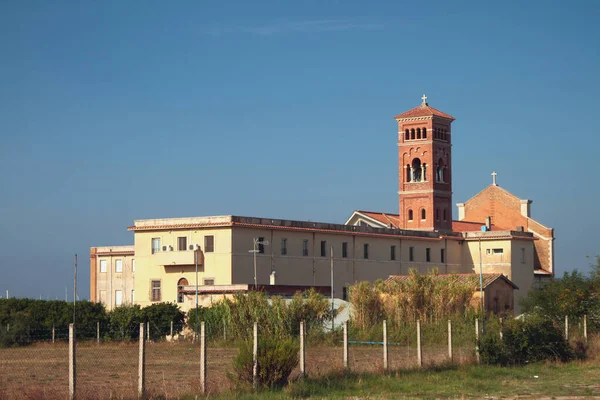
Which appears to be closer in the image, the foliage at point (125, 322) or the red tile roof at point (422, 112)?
the foliage at point (125, 322)

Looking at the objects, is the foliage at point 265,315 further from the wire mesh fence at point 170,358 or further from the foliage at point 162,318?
the foliage at point 162,318


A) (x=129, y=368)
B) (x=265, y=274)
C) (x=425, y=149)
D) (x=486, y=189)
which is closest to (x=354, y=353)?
(x=129, y=368)

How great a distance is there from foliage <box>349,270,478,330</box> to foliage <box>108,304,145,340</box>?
12233 millimetres

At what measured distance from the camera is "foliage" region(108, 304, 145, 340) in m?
55.5

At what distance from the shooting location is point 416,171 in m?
99.9

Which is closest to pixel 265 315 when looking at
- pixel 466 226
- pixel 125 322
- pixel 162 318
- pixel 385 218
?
pixel 162 318

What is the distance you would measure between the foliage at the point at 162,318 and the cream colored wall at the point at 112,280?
29128 mm

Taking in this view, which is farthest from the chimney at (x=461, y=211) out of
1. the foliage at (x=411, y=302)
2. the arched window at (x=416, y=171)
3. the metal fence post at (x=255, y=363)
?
the metal fence post at (x=255, y=363)

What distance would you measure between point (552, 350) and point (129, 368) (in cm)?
1392

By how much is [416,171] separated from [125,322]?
4875cm

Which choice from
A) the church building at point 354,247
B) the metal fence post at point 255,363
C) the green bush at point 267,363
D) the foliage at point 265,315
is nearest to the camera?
the metal fence post at point 255,363

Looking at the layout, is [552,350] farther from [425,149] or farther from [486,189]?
[486,189]

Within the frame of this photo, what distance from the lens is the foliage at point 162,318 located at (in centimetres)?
5659

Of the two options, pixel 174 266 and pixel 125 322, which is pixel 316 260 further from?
pixel 125 322
